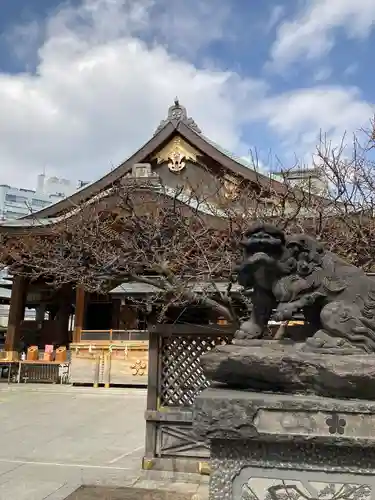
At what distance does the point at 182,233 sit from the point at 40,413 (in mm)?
5906

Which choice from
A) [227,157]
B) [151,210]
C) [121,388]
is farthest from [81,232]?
[227,157]

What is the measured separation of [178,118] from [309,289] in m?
14.2

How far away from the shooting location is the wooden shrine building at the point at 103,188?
1420 cm

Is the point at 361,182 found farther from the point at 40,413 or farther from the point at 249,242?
the point at 40,413

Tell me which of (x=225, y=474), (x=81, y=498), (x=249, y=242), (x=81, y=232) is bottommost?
(x=81, y=498)

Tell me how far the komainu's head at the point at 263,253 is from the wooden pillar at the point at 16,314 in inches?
569

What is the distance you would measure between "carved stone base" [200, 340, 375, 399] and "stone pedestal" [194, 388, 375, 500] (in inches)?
2.9

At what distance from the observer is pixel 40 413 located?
33.2 ft

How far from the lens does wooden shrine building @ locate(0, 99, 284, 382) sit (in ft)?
46.6

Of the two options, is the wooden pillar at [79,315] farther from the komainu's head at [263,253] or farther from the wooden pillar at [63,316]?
the komainu's head at [263,253]

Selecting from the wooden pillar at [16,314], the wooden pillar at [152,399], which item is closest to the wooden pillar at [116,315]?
the wooden pillar at [16,314]

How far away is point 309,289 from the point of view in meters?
2.76

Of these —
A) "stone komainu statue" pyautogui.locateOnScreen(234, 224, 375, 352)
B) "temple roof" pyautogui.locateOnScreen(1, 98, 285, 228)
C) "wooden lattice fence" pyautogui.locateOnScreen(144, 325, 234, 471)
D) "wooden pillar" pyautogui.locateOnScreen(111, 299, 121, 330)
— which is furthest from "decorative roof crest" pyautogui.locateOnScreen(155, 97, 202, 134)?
"stone komainu statue" pyautogui.locateOnScreen(234, 224, 375, 352)

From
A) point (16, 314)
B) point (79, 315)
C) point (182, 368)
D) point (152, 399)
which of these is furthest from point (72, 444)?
point (16, 314)
